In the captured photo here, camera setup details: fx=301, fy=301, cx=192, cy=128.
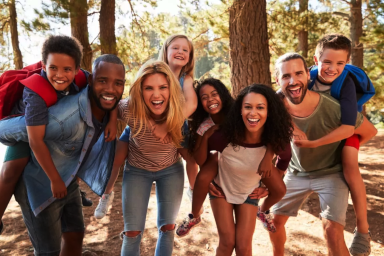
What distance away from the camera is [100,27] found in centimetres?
591

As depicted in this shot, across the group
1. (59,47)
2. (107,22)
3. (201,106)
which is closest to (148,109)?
(201,106)

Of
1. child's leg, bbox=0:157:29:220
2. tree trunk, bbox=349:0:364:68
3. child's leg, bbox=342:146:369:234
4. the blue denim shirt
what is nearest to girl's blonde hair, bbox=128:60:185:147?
the blue denim shirt

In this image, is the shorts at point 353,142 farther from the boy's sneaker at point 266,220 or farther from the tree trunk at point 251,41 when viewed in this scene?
the tree trunk at point 251,41

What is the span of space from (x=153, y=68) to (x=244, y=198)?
1.36 m

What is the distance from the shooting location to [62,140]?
2.33m

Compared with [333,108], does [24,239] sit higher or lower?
lower

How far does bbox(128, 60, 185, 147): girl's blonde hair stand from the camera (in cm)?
253

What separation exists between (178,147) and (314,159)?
1.34 metres

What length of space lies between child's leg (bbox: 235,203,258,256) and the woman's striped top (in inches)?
29.7

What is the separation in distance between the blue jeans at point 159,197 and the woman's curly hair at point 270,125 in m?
0.65

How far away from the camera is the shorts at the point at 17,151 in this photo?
2352mm

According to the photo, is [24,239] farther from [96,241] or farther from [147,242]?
[147,242]

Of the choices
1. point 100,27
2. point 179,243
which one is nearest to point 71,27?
point 100,27

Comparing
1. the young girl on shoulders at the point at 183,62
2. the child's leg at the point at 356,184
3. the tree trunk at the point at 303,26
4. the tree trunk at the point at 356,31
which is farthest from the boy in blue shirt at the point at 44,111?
the tree trunk at the point at 356,31
